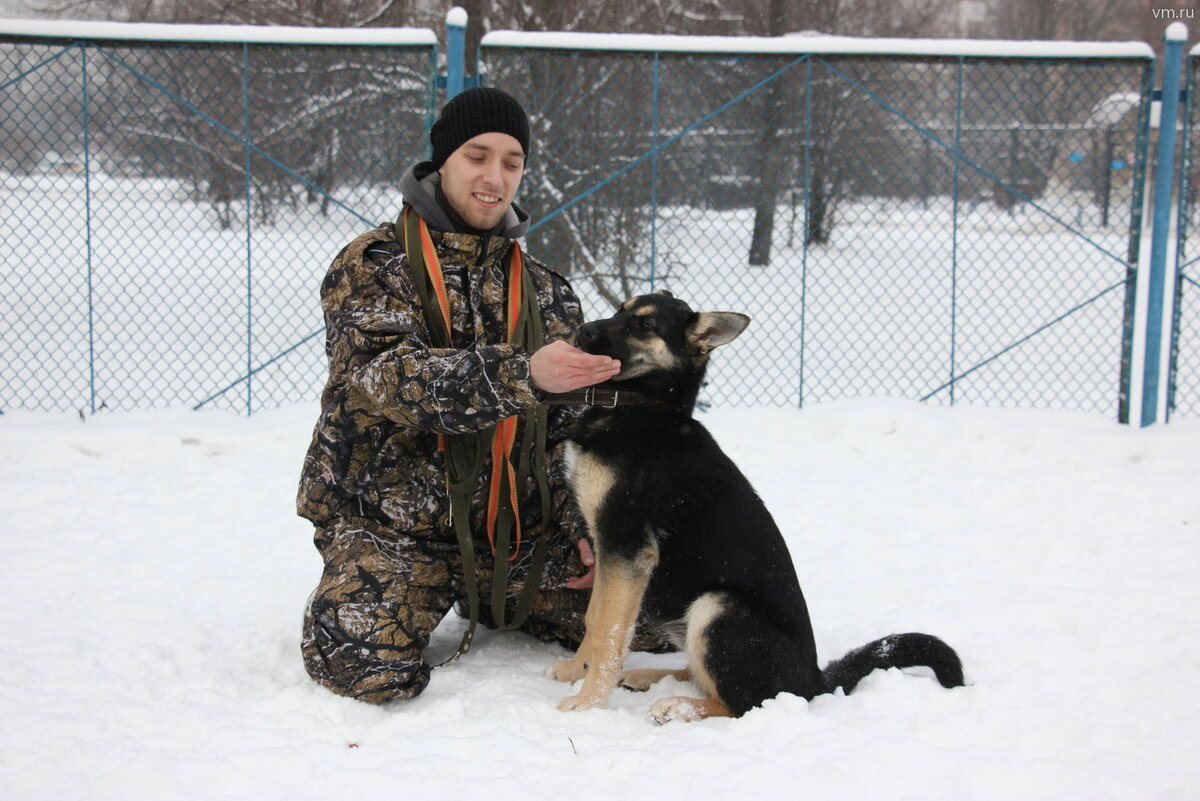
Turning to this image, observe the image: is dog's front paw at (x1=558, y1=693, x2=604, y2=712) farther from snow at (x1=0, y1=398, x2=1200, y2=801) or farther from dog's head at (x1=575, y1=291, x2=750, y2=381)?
dog's head at (x1=575, y1=291, x2=750, y2=381)

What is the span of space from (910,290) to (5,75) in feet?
32.0

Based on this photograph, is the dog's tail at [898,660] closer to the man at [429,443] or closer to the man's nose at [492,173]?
the man at [429,443]

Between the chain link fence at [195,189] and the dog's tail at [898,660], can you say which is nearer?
the dog's tail at [898,660]

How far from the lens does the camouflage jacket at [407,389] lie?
251 cm

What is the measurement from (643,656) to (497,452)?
3.25 ft

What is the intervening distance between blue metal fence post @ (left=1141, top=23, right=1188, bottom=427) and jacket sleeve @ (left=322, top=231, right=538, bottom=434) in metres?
5.19

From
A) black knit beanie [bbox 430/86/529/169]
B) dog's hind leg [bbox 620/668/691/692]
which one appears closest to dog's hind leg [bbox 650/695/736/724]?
dog's hind leg [bbox 620/668/691/692]

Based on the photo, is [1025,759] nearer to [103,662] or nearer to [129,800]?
[129,800]

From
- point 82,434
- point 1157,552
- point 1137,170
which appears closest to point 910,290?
point 1137,170

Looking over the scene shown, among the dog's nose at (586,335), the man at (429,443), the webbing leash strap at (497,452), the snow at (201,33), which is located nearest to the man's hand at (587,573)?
the man at (429,443)

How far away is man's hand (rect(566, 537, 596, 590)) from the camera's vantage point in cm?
308

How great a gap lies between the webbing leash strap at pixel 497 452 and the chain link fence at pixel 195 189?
9.29ft

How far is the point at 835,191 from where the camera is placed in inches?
355

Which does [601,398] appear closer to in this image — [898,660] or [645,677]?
[645,677]
